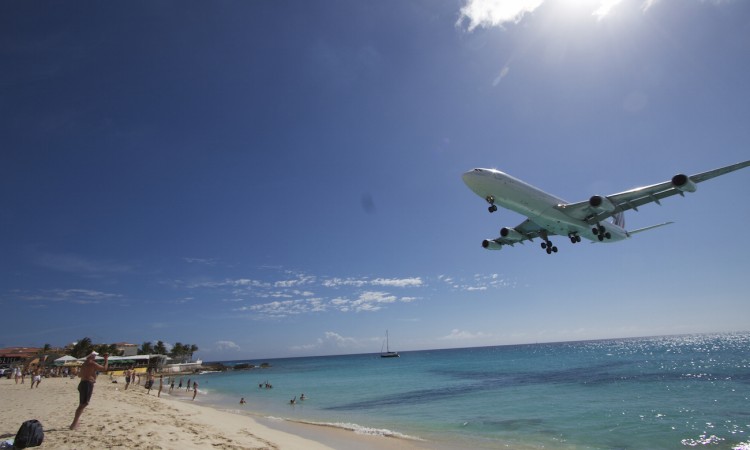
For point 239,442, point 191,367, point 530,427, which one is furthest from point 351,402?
point 191,367

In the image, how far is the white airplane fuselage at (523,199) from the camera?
21.7 m

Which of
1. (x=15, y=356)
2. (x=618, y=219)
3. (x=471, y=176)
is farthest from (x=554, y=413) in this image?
(x=15, y=356)

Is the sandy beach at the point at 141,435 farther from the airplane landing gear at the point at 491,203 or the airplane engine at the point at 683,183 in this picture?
the airplane engine at the point at 683,183

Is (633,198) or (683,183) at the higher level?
(633,198)

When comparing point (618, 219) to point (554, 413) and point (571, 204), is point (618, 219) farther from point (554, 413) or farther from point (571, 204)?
point (554, 413)

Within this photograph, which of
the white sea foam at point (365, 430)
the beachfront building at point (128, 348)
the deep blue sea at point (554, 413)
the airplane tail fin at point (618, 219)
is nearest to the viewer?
the deep blue sea at point (554, 413)

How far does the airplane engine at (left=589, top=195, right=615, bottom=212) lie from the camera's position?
22641 mm

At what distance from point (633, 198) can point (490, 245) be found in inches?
396

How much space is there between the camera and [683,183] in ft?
64.1

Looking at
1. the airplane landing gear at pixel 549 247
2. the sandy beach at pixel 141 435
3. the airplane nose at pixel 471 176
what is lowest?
the sandy beach at pixel 141 435

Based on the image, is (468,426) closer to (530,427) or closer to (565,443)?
(530,427)

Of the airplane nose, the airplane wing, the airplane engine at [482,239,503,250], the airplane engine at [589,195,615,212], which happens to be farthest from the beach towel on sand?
the airplane engine at [482,239,503,250]

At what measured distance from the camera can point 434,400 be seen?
3331 cm

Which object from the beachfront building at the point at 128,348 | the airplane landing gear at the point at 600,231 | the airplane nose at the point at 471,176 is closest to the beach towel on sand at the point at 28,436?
the airplane nose at the point at 471,176
